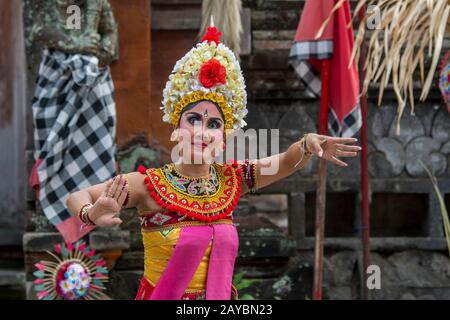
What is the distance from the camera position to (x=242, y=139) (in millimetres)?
5504

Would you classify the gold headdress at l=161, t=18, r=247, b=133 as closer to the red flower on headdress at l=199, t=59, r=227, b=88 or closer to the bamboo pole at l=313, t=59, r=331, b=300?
the red flower on headdress at l=199, t=59, r=227, b=88

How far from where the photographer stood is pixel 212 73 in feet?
10.0

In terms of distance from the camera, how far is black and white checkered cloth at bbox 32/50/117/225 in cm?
490

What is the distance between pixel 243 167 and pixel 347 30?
5.77ft

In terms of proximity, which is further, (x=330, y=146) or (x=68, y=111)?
(x=68, y=111)

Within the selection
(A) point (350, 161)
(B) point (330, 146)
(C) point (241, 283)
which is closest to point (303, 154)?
(B) point (330, 146)

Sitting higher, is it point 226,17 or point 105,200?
point 226,17

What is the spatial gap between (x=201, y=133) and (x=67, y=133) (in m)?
2.07

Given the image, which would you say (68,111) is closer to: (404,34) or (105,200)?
(404,34)

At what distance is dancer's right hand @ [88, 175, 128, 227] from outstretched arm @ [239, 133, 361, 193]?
674 millimetres

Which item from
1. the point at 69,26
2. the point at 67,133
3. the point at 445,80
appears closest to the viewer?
the point at 445,80

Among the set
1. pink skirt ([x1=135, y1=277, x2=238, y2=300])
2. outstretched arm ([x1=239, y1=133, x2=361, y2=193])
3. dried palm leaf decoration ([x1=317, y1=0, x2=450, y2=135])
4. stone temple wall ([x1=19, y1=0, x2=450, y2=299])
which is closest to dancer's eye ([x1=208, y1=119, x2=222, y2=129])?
outstretched arm ([x1=239, y1=133, x2=361, y2=193])
